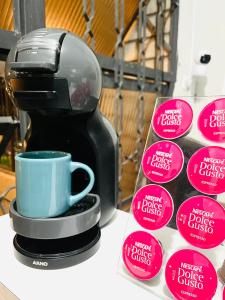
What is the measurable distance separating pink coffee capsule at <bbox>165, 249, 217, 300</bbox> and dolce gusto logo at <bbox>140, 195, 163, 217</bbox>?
0.20 feet

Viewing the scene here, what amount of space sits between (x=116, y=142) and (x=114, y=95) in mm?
661

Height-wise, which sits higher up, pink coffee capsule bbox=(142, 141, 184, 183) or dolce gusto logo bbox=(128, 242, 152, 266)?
pink coffee capsule bbox=(142, 141, 184, 183)

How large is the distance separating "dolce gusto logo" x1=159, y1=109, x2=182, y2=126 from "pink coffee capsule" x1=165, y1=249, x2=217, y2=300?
0.59 feet

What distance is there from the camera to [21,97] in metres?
0.40

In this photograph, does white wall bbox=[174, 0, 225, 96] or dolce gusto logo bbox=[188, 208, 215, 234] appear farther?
white wall bbox=[174, 0, 225, 96]

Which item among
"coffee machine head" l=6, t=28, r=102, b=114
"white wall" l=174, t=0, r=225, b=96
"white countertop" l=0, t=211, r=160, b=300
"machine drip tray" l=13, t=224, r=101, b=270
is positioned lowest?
"white countertop" l=0, t=211, r=160, b=300

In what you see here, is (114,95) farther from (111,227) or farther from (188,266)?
(188,266)

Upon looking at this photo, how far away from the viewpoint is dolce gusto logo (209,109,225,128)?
33 cm

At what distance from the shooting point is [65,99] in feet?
1.27

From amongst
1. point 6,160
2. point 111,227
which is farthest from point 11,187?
point 111,227

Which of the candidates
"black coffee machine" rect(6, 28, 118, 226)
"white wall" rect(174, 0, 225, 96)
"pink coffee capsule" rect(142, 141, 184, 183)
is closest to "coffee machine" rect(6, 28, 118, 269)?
"black coffee machine" rect(6, 28, 118, 226)

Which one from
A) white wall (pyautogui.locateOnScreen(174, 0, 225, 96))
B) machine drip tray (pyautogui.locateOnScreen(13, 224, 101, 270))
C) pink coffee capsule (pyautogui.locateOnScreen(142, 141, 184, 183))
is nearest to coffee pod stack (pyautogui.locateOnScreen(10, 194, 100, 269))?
machine drip tray (pyautogui.locateOnScreen(13, 224, 101, 270))

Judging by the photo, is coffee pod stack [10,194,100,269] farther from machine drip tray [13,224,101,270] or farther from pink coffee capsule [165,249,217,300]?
→ pink coffee capsule [165,249,217,300]

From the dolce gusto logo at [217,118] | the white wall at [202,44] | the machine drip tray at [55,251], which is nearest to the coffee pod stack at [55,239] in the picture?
the machine drip tray at [55,251]
